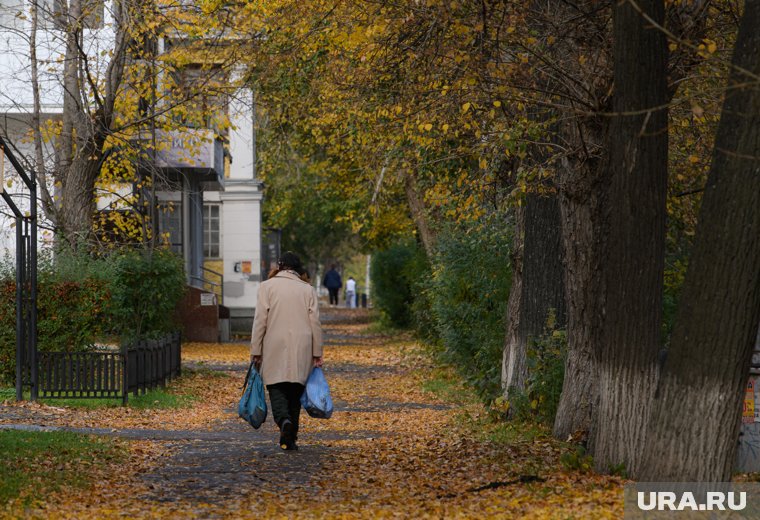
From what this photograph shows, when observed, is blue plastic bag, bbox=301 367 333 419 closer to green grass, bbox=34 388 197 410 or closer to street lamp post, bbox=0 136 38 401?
green grass, bbox=34 388 197 410

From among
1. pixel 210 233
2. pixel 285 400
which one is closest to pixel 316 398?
pixel 285 400

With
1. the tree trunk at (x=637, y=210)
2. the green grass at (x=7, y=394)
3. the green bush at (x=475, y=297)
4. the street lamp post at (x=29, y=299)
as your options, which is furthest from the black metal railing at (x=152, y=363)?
the tree trunk at (x=637, y=210)

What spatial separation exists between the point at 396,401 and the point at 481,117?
6.47 meters

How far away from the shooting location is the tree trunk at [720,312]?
7480 millimetres

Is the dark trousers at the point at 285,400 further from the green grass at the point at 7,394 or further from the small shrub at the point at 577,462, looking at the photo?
the green grass at the point at 7,394

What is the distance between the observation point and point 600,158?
408 inches

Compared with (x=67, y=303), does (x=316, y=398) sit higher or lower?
lower

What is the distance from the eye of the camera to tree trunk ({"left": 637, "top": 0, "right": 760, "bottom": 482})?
24.5 feet

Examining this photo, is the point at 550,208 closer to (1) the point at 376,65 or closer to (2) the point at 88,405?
(1) the point at 376,65

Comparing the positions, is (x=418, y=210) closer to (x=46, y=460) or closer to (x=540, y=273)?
(x=540, y=273)

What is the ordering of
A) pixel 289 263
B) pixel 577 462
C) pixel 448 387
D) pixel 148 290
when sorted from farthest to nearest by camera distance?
1. pixel 148 290
2. pixel 448 387
3. pixel 289 263
4. pixel 577 462

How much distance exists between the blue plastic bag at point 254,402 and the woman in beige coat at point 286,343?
2.9 inches

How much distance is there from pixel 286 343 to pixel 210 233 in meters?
28.1

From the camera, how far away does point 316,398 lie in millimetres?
10992
